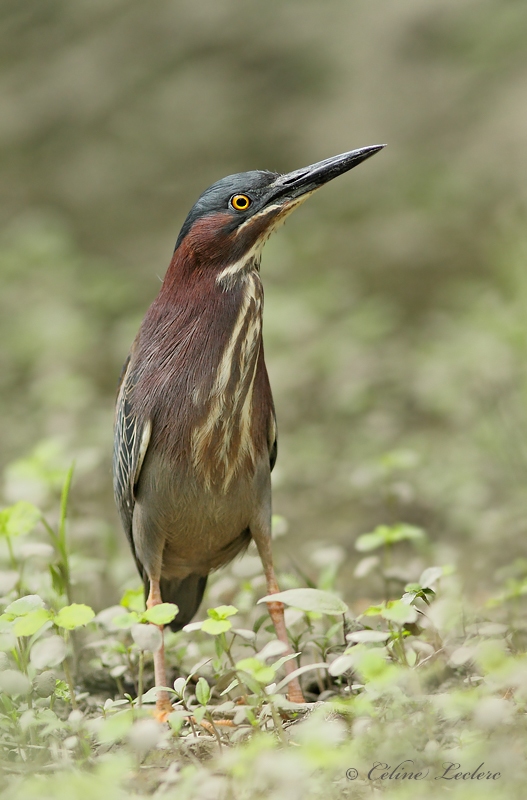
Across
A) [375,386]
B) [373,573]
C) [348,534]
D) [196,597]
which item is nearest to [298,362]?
[375,386]

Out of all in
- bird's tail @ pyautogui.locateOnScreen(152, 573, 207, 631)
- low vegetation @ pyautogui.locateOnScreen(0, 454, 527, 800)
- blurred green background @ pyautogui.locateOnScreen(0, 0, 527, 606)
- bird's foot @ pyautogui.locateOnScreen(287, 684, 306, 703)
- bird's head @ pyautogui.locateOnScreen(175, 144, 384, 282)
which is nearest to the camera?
low vegetation @ pyautogui.locateOnScreen(0, 454, 527, 800)

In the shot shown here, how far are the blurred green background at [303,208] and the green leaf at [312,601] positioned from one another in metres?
3.65

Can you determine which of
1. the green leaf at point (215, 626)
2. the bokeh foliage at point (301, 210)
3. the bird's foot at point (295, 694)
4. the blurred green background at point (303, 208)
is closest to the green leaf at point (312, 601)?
the green leaf at point (215, 626)

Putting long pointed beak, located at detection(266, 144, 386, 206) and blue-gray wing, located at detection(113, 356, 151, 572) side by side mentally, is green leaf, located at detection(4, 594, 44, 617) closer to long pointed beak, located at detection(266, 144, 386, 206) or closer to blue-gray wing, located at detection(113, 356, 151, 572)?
blue-gray wing, located at detection(113, 356, 151, 572)

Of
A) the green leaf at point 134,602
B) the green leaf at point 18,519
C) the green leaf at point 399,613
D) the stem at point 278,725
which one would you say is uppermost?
the green leaf at point 18,519

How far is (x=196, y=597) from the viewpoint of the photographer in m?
4.49

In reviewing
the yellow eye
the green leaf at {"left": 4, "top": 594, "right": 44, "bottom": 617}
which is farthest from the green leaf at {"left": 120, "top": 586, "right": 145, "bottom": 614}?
the yellow eye

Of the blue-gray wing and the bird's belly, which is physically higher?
→ the blue-gray wing

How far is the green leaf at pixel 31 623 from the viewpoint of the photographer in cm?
279

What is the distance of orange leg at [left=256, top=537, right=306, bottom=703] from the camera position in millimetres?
3602

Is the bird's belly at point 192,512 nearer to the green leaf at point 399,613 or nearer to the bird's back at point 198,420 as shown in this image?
the bird's back at point 198,420

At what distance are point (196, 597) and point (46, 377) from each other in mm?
4249

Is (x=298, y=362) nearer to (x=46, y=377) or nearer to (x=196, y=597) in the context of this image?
(x=46, y=377)

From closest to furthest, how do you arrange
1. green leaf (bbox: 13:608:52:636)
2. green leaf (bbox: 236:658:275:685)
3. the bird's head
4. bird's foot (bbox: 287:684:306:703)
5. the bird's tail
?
green leaf (bbox: 236:658:275:685) → green leaf (bbox: 13:608:52:636) → bird's foot (bbox: 287:684:306:703) → the bird's head → the bird's tail
